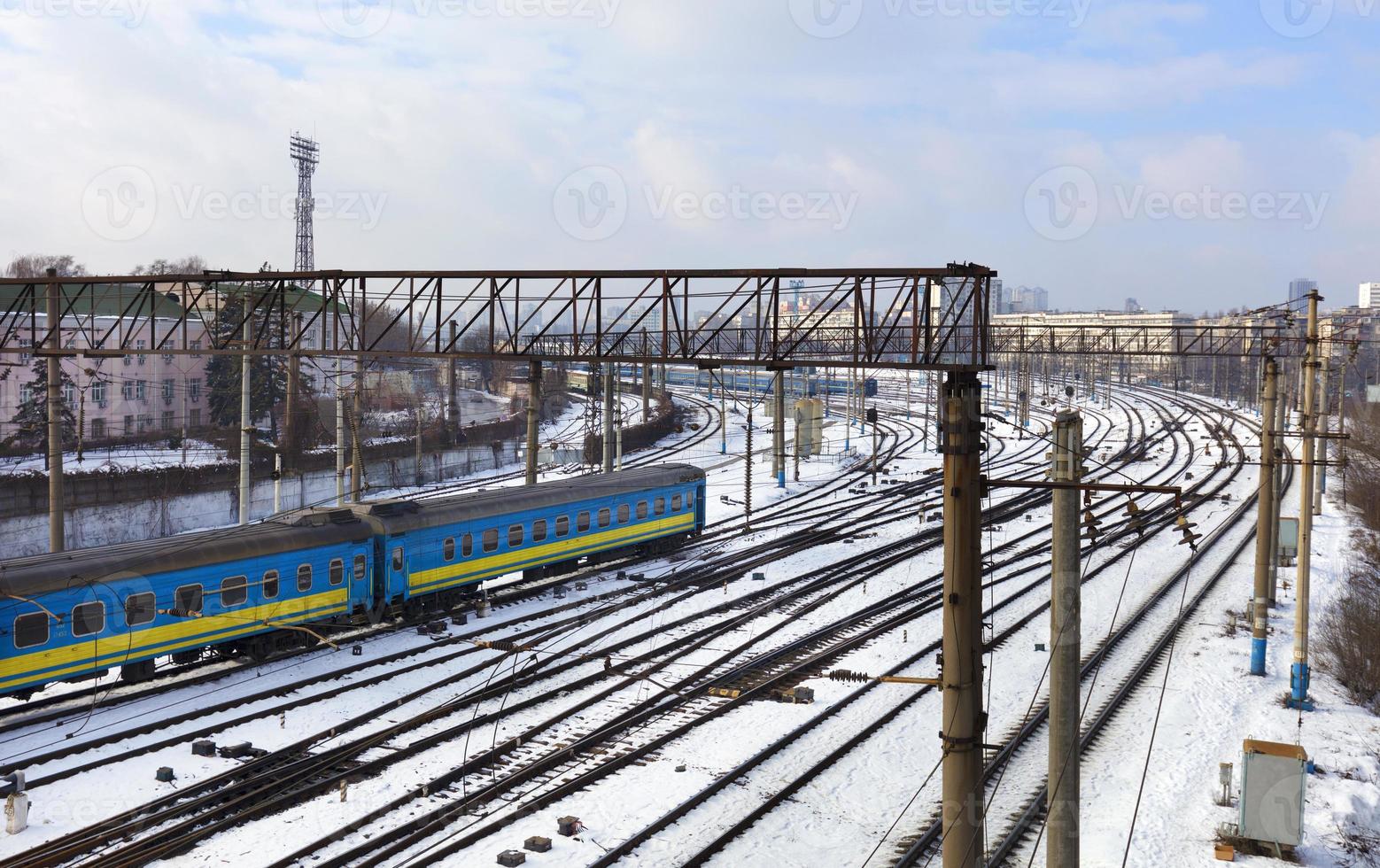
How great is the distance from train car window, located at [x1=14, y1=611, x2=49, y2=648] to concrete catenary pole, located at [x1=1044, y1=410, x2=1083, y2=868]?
13.9 m

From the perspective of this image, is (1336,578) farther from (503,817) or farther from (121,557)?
(121,557)

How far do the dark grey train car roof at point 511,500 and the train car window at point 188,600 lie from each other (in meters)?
4.02

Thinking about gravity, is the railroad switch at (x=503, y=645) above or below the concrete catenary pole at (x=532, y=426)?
below

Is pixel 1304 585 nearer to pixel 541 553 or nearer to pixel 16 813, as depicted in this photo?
pixel 541 553

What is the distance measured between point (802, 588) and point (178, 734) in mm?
14236

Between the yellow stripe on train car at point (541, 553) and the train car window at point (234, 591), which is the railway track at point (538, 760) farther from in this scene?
the train car window at point (234, 591)

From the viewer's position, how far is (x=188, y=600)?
17.3 m

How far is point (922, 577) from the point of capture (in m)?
27.1

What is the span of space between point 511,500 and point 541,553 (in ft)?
5.44

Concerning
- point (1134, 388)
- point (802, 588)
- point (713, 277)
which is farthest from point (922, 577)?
point (1134, 388)

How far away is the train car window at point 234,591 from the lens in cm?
1788

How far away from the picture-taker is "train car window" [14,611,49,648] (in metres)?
15.2

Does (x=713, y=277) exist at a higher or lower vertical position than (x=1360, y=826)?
higher

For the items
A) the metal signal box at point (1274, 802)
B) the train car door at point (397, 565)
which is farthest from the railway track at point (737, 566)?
the metal signal box at point (1274, 802)
